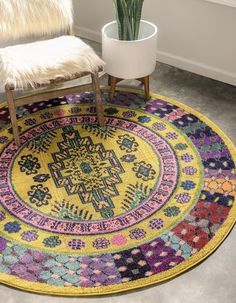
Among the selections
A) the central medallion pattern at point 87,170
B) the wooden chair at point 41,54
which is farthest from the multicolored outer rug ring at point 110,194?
the wooden chair at point 41,54

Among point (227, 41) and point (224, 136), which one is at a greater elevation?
point (227, 41)

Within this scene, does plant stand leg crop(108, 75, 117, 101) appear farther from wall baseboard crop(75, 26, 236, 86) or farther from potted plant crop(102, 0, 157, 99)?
wall baseboard crop(75, 26, 236, 86)

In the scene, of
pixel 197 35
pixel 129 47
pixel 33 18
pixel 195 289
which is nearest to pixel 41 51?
pixel 33 18

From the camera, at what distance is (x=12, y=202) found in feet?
8.69

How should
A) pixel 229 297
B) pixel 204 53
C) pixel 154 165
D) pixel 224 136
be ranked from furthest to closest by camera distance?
1. pixel 204 53
2. pixel 224 136
3. pixel 154 165
4. pixel 229 297

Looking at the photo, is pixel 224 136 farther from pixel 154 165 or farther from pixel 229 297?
pixel 229 297

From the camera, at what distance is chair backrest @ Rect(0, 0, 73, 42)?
10.2 ft

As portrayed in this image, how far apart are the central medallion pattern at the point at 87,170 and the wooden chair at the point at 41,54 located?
0.22 meters

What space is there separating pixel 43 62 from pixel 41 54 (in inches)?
4.0

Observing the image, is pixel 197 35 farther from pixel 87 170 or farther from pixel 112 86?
pixel 87 170

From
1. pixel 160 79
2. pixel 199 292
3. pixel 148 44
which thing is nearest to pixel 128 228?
pixel 199 292

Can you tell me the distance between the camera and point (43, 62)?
2900mm

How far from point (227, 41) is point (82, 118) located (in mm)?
1046

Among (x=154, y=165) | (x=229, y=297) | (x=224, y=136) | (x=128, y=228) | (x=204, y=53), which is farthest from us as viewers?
(x=204, y=53)
